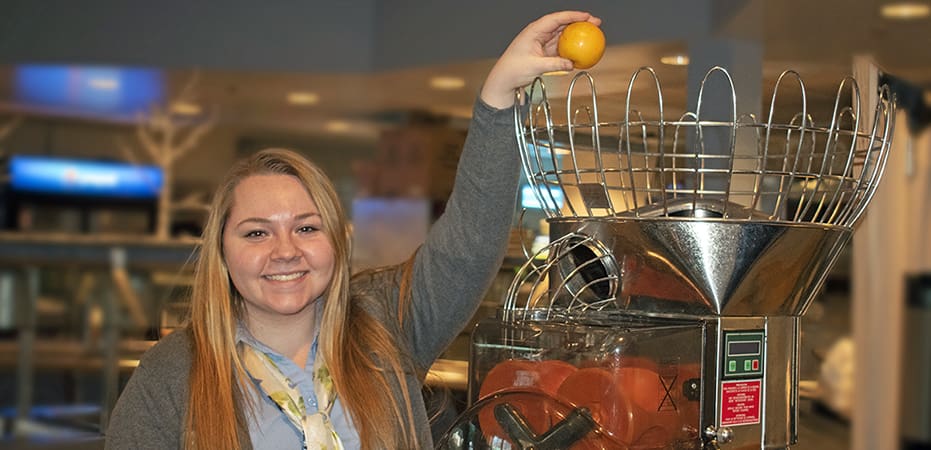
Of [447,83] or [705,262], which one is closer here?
[705,262]

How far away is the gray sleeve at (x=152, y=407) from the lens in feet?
3.85

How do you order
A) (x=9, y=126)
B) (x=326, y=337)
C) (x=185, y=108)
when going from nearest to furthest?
(x=326, y=337), (x=185, y=108), (x=9, y=126)

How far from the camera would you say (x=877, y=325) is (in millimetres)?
3309

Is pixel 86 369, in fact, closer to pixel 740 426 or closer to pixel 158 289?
pixel 158 289

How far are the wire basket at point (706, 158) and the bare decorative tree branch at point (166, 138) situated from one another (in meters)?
4.86

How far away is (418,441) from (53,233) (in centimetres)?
599

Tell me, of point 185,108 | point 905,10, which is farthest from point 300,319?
point 185,108

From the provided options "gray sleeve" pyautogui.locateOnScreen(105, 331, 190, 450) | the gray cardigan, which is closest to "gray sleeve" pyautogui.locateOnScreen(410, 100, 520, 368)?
the gray cardigan

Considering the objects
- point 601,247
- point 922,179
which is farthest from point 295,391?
point 922,179

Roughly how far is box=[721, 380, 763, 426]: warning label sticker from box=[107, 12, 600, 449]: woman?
12.9 inches

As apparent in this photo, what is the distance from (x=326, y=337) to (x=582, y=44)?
494 mm

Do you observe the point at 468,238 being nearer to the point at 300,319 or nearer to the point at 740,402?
the point at 300,319

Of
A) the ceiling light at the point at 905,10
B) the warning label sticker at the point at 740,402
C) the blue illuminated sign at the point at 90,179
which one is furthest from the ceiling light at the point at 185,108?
the warning label sticker at the point at 740,402

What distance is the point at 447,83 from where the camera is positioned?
4.12 m
